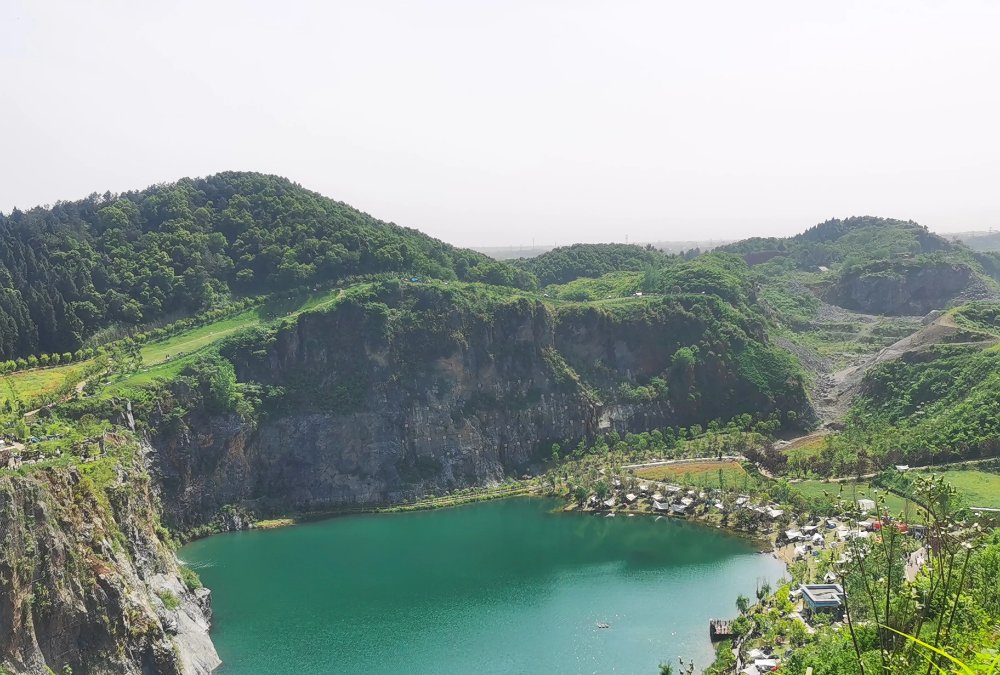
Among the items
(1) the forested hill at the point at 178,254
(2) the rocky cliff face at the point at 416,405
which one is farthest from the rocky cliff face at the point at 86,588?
(1) the forested hill at the point at 178,254

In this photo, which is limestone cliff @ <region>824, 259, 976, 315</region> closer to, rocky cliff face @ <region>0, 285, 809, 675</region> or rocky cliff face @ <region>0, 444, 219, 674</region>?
rocky cliff face @ <region>0, 285, 809, 675</region>

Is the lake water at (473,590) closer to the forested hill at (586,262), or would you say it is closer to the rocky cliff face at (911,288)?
the forested hill at (586,262)

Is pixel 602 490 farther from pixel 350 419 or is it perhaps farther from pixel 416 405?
pixel 350 419

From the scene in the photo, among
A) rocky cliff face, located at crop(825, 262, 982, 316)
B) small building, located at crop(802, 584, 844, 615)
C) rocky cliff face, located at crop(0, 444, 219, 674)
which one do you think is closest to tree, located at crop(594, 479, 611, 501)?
small building, located at crop(802, 584, 844, 615)

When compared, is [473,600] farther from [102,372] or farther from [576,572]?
[102,372]

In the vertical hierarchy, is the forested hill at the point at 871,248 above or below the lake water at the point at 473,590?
above

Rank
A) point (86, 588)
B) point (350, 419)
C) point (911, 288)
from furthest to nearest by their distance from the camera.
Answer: point (911, 288) → point (350, 419) → point (86, 588)

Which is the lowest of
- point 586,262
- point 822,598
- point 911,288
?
point 822,598

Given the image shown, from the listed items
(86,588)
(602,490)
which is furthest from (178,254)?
(86,588)
